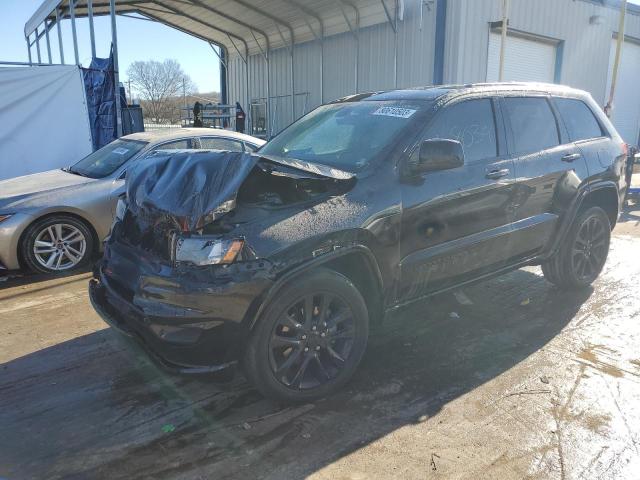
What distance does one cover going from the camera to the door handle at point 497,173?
387 cm

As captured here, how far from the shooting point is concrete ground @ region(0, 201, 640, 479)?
264cm

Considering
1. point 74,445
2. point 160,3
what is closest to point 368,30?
point 160,3

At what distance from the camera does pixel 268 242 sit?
2824mm

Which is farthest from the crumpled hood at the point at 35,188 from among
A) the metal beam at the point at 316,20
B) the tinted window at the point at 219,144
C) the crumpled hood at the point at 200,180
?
the metal beam at the point at 316,20

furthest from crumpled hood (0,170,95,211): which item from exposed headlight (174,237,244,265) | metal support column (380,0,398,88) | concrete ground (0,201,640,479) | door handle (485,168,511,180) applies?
metal support column (380,0,398,88)

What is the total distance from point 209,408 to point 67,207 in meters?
3.59

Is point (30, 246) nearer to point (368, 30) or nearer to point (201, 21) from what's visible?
point (368, 30)

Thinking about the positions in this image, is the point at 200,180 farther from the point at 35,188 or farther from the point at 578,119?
the point at 35,188

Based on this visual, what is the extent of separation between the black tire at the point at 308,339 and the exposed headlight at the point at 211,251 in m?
0.35

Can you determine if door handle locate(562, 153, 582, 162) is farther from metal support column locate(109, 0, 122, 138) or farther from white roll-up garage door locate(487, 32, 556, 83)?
white roll-up garage door locate(487, 32, 556, 83)

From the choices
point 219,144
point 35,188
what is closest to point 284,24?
point 219,144

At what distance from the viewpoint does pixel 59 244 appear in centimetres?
577

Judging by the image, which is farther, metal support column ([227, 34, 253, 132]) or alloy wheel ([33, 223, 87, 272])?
metal support column ([227, 34, 253, 132])

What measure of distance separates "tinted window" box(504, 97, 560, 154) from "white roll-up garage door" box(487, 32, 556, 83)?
31.9 feet
